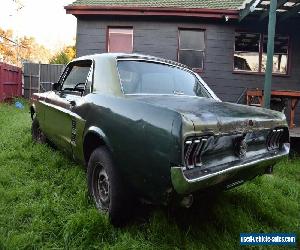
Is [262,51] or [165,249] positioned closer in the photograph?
[165,249]

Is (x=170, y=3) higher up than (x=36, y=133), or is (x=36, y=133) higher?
(x=170, y=3)

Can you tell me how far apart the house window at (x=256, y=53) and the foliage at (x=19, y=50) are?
104 ft

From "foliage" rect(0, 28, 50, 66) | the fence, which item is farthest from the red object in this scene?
"foliage" rect(0, 28, 50, 66)

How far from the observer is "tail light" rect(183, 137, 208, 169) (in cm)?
252

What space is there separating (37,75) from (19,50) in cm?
4000

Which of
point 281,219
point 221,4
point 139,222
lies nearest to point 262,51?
point 221,4

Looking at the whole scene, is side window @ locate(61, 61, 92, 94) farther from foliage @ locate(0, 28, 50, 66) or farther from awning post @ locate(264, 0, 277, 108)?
foliage @ locate(0, 28, 50, 66)

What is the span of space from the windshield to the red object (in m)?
12.3

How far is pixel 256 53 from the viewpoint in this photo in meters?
12.4

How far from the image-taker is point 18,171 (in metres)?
4.68

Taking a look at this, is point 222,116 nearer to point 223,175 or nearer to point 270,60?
point 223,175

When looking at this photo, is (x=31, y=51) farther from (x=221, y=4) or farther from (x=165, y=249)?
(x=165, y=249)

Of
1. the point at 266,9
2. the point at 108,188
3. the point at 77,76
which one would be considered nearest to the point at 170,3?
the point at 266,9

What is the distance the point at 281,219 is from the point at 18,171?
10.7 ft
